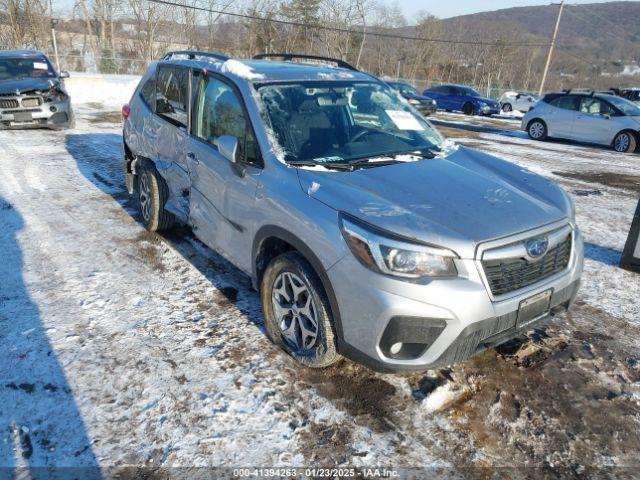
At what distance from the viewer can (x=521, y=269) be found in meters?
2.68

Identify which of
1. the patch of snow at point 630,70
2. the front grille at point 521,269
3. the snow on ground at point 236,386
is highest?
the patch of snow at point 630,70

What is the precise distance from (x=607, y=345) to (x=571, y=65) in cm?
8772

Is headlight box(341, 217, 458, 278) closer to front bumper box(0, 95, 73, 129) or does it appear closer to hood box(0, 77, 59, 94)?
front bumper box(0, 95, 73, 129)

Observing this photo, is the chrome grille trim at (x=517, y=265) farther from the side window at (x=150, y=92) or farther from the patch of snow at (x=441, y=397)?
the side window at (x=150, y=92)

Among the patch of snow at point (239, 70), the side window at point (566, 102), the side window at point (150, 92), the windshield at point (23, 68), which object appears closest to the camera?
the patch of snow at point (239, 70)

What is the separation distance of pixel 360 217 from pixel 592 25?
156635 mm

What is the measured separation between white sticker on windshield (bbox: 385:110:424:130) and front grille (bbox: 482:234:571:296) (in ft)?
5.29

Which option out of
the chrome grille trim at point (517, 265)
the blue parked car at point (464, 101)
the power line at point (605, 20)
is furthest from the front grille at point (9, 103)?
the power line at point (605, 20)

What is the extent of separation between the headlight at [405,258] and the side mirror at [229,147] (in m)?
1.25

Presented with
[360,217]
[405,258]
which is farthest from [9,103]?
[405,258]

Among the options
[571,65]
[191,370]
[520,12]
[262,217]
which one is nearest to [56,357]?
[191,370]

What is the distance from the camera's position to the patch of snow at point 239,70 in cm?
365

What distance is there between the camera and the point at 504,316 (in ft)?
8.52

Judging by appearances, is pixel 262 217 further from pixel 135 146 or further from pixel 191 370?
pixel 135 146
